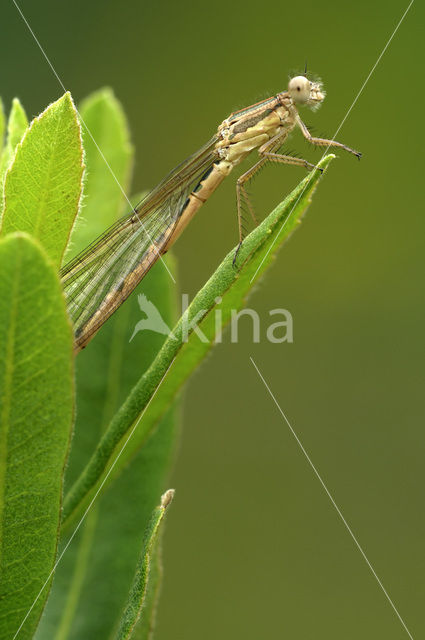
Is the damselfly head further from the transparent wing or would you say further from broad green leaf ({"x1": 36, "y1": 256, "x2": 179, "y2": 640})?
broad green leaf ({"x1": 36, "y1": 256, "x2": 179, "y2": 640})

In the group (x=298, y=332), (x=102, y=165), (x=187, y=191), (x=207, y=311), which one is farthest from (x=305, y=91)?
(x=298, y=332)

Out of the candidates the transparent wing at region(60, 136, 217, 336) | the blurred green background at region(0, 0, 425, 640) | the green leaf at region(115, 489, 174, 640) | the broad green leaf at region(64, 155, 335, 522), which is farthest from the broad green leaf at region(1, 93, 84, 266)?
the blurred green background at region(0, 0, 425, 640)

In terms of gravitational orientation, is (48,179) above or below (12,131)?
below

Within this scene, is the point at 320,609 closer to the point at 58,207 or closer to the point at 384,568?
the point at 384,568

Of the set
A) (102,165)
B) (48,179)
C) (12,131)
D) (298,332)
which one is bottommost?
(298,332)

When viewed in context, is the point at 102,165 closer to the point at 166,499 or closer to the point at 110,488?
the point at 110,488

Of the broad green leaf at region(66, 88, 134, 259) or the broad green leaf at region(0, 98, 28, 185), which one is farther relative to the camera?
the broad green leaf at region(66, 88, 134, 259)

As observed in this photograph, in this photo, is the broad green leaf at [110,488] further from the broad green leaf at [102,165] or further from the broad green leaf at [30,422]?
the broad green leaf at [30,422]
